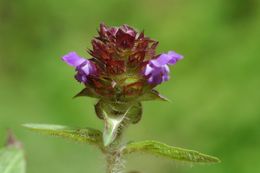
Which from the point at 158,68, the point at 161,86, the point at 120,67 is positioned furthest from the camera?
the point at 161,86

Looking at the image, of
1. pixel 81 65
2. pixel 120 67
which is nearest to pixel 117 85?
pixel 120 67

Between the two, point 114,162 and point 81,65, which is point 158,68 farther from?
point 114,162

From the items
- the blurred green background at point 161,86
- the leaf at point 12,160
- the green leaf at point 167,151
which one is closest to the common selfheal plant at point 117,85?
the green leaf at point 167,151

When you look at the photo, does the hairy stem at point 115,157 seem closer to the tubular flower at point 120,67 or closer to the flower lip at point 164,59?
the tubular flower at point 120,67

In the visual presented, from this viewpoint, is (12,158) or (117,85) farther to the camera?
(12,158)

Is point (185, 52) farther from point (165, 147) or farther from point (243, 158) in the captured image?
point (165, 147)

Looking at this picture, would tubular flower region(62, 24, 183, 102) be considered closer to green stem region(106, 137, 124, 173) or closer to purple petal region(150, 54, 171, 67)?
purple petal region(150, 54, 171, 67)

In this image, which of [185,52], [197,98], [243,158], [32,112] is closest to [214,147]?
[243,158]
